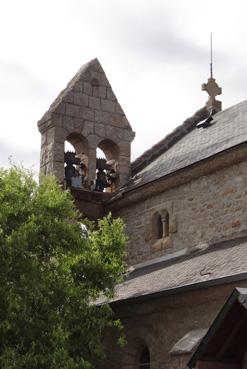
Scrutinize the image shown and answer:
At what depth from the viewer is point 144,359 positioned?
1655 cm

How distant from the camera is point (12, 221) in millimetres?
14195

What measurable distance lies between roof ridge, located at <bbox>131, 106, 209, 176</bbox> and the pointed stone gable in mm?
1187

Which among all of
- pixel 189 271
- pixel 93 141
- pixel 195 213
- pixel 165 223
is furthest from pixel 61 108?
pixel 189 271

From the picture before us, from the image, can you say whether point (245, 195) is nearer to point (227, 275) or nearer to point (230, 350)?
point (227, 275)

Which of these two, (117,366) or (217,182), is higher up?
(217,182)

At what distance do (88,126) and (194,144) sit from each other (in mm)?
3700

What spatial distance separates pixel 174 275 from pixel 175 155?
5.70 metres

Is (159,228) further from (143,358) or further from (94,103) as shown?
(94,103)

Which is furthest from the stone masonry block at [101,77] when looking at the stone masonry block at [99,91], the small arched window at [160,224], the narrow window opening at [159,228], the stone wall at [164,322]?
the stone wall at [164,322]

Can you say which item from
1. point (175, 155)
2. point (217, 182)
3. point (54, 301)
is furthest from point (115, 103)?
point (54, 301)

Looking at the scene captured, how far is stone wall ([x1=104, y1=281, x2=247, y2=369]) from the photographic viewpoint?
46.6 feet

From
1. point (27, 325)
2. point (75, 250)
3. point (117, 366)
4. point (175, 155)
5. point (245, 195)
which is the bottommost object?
point (117, 366)

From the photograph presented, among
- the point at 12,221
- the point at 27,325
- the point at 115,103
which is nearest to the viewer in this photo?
the point at 27,325

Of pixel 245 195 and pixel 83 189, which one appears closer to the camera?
pixel 245 195
